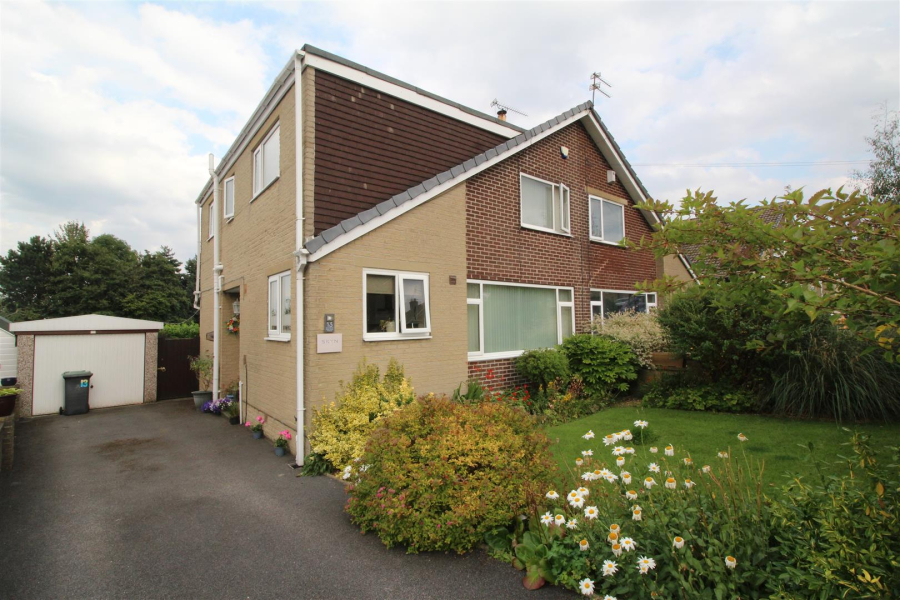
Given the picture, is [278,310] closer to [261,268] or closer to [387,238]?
[261,268]

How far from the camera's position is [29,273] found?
3716cm

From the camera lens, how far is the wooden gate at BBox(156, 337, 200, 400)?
558 inches

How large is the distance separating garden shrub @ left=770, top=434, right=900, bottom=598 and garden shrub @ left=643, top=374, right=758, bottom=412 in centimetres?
569

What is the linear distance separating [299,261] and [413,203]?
7.57ft

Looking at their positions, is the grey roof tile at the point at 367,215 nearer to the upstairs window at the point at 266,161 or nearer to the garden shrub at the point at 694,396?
the upstairs window at the point at 266,161

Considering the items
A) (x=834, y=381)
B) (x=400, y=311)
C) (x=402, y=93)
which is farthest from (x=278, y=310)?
(x=834, y=381)

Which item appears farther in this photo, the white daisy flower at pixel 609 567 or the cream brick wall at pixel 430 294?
the cream brick wall at pixel 430 294

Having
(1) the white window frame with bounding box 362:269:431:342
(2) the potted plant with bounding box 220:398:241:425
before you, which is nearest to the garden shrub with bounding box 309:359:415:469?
(1) the white window frame with bounding box 362:269:431:342

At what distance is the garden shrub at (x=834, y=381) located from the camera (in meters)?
7.03

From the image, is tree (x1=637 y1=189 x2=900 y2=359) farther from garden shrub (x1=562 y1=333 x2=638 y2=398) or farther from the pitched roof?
garden shrub (x1=562 y1=333 x2=638 y2=398)

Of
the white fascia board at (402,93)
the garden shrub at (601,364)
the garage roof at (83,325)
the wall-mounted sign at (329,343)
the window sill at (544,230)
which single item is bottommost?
the garden shrub at (601,364)

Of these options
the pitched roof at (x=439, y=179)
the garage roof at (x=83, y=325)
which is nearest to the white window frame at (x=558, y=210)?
the pitched roof at (x=439, y=179)

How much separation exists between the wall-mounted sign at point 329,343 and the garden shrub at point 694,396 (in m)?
6.32

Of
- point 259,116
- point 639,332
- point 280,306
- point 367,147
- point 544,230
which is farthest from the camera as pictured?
point 544,230
